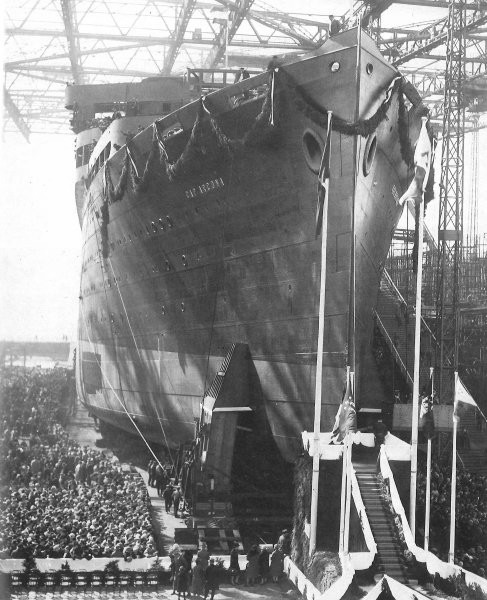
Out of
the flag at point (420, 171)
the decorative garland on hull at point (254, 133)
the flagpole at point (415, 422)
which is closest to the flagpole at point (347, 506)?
the flagpole at point (415, 422)

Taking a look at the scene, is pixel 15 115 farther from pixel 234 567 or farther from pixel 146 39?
pixel 234 567

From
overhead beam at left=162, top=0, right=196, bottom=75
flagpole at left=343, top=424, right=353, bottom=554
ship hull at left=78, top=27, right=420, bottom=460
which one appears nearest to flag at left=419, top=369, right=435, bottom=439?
ship hull at left=78, top=27, right=420, bottom=460

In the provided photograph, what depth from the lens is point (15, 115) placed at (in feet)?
98.4

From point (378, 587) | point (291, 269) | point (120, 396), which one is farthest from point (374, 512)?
point (120, 396)

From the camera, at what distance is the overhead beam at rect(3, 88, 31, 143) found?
29.0 m

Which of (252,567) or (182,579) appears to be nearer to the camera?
(182,579)

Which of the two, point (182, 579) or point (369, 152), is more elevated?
point (369, 152)

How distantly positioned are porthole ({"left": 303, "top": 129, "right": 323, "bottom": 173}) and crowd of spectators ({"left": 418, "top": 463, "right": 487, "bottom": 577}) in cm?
574

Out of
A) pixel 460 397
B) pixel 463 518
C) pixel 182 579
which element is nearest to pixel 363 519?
pixel 182 579

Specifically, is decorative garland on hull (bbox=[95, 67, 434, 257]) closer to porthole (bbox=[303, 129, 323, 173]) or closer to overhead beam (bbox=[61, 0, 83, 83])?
porthole (bbox=[303, 129, 323, 173])

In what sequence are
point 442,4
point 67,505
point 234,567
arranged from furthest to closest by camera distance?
point 442,4 → point 67,505 → point 234,567

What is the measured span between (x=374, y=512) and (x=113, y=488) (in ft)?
17.6

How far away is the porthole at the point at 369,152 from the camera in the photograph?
11.0 m

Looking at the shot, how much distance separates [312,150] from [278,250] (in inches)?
64.3
